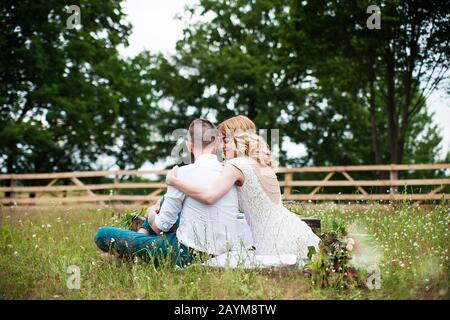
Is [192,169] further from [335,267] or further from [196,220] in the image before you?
[335,267]

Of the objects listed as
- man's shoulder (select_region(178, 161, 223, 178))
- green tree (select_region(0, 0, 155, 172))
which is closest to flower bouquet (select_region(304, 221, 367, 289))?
man's shoulder (select_region(178, 161, 223, 178))

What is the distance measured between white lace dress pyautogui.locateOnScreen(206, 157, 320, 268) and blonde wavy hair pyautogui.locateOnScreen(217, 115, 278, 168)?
9 cm

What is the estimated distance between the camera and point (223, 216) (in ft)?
15.5

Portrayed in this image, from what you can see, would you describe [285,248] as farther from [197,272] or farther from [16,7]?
[16,7]

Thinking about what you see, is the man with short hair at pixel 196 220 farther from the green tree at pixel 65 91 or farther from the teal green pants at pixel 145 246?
the green tree at pixel 65 91

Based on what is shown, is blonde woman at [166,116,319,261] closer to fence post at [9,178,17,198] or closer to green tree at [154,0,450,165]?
green tree at [154,0,450,165]

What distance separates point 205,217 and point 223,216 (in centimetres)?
17

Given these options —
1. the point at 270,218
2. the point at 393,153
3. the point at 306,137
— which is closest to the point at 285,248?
the point at 270,218

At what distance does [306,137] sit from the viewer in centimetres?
2175

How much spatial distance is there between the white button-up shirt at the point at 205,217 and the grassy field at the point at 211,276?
Result: 0.91 ft

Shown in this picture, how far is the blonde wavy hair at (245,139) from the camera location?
4.78m

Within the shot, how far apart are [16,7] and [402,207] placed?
14.9 m

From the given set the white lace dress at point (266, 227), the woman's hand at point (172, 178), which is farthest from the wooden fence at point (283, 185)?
the woman's hand at point (172, 178)

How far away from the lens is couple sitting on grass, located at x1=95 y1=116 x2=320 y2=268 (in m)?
4.59
